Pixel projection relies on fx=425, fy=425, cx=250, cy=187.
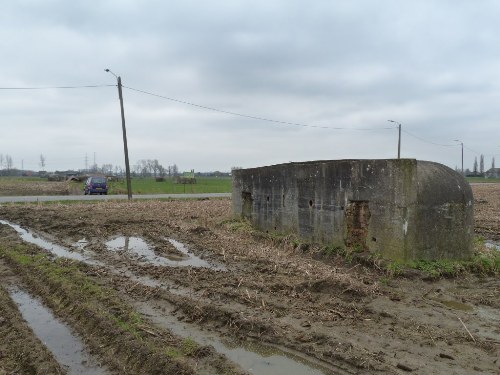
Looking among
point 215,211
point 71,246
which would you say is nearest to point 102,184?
point 215,211

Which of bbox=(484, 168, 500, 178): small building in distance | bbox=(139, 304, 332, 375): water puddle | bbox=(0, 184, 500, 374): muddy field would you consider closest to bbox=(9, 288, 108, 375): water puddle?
bbox=(0, 184, 500, 374): muddy field

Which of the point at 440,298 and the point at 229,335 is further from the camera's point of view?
the point at 440,298

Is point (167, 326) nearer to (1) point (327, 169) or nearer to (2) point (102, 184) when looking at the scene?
(1) point (327, 169)

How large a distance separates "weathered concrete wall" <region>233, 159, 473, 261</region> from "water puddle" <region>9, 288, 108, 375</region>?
642cm

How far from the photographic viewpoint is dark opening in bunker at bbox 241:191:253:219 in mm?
15150

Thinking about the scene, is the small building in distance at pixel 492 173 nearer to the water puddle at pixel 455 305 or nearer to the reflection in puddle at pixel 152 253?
the reflection in puddle at pixel 152 253

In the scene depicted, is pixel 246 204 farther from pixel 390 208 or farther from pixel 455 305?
pixel 455 305

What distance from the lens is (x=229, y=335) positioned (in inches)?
220

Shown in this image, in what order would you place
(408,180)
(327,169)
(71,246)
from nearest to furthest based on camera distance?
(408,180) → (327,169) → (71,246)

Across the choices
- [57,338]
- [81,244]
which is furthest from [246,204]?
[57,338]

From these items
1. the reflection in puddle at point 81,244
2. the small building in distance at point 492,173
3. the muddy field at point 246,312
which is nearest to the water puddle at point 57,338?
the muddy field at point 246,312

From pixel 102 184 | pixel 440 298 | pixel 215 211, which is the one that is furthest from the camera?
pixel 102 184

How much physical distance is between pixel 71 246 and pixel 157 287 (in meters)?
5.56

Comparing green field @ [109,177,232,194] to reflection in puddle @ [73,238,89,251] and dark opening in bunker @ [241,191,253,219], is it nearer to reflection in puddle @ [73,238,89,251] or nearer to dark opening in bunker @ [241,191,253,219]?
dark opening in bunker @ [241,191,253,219]
